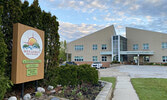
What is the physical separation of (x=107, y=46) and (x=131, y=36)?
8.21 metres

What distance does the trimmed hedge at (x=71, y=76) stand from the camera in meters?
7.13

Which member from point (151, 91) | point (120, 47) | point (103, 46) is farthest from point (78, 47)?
point (151, 91)

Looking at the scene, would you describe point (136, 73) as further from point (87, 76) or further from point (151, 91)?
point (87, 76)

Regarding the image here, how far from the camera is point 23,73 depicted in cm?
494

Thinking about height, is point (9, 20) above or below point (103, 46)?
below

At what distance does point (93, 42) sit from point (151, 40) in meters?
17.5

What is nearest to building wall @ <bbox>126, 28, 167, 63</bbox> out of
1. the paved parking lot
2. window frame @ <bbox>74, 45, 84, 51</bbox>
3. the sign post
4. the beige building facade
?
the beige building facade

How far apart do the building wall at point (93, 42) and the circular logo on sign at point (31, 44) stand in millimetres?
39789

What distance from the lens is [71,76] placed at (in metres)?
7.35

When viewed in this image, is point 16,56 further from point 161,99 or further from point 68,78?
point 161,99

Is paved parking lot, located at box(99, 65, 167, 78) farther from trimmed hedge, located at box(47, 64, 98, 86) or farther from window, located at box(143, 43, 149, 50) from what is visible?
window, located at box(143, 43, 149, 50)

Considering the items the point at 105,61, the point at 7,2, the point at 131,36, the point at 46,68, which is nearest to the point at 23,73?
the point at 46,68

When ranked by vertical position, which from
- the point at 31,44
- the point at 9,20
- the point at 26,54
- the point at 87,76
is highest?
the point at 9,20

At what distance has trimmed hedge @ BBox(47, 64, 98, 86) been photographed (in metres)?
7.13
